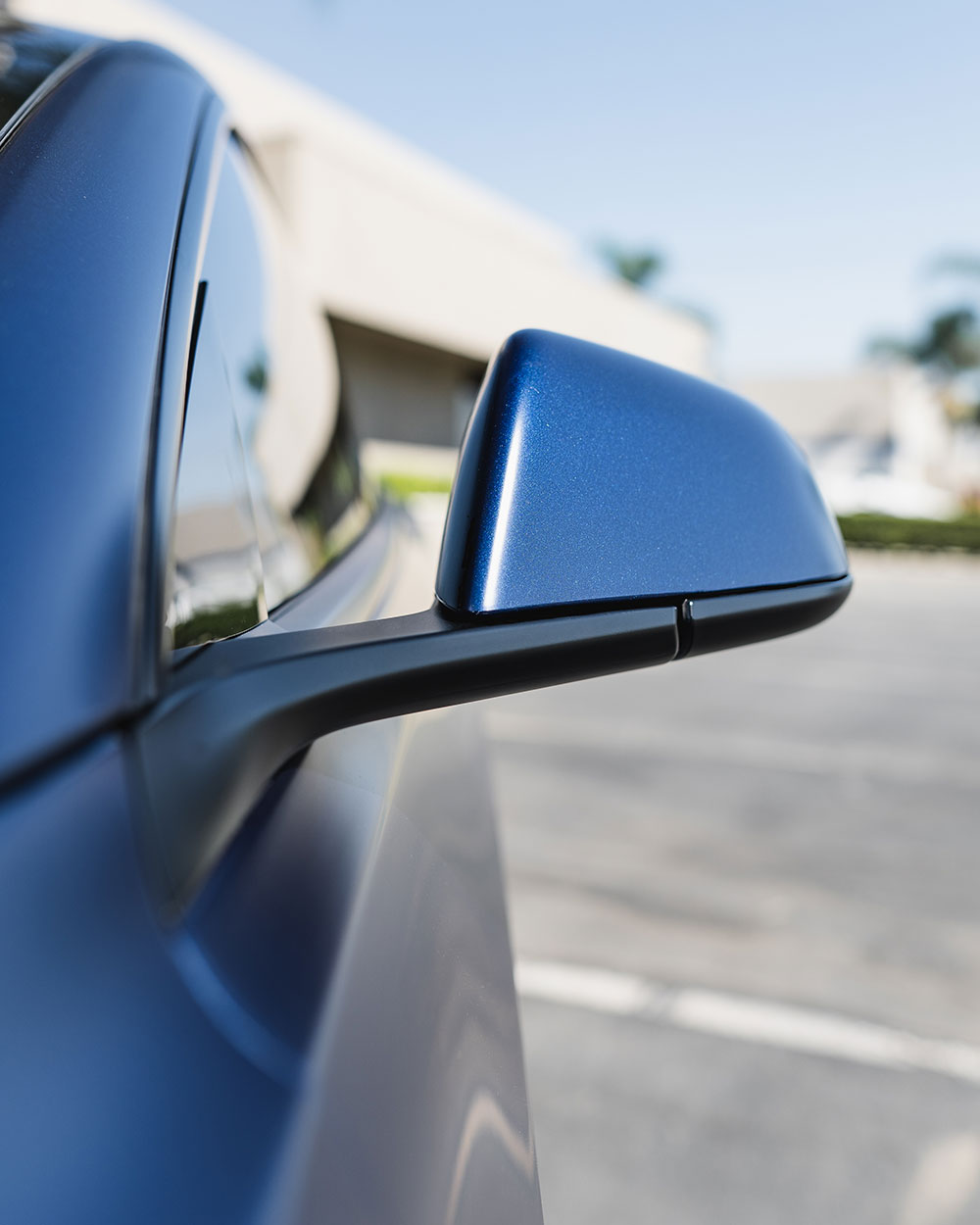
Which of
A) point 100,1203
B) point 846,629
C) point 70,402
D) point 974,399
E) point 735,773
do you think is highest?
point 70,402

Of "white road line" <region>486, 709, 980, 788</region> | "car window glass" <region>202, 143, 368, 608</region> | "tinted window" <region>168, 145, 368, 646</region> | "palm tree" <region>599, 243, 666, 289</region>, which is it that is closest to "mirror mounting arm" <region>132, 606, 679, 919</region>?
"tinted window" <region>168, 145, 368, 646</region>

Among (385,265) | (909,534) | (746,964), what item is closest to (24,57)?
(746,964)

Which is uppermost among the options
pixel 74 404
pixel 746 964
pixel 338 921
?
pixel 74 404

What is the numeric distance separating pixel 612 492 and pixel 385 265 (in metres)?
22.6

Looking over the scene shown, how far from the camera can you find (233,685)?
0.58 m

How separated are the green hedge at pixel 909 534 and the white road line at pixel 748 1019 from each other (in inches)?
1007

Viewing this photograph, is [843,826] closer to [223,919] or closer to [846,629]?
[223,919]

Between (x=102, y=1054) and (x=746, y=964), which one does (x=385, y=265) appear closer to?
(x=746, y=964)

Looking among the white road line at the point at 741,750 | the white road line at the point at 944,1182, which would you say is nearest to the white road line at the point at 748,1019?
the white road line at the point at 944,1182

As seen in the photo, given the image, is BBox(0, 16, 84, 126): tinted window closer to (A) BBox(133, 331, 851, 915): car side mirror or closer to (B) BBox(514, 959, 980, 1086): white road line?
(A) BBox(133, 331, 851, 915): car side mirror

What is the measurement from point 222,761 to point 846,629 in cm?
1160

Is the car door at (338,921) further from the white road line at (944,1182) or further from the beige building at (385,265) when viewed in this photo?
the beige building at (385,265)

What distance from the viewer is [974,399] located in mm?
62062

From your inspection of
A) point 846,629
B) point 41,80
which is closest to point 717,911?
point 41,80
